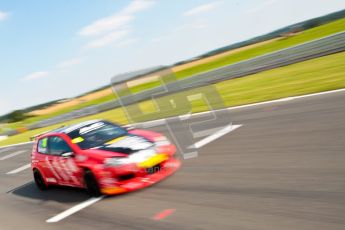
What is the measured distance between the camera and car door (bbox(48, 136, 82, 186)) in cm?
771

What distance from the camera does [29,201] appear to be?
29.0 ft

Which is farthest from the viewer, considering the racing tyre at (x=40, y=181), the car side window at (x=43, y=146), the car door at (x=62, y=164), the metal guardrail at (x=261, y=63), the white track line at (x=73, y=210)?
the metal guardrail at (x=261, y=63)

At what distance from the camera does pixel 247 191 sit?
216 inches

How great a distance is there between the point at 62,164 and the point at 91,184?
1.12 m

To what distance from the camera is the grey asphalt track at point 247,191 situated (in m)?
4.56

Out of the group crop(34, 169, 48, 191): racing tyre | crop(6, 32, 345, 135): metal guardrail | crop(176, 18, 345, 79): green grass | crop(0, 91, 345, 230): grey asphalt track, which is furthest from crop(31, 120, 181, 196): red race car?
crop(176, 18, 345, 79): green grass

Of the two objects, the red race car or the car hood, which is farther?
the car hood

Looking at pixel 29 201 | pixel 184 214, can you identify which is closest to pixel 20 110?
pixel 29 201

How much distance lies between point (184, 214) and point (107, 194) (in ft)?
8.11

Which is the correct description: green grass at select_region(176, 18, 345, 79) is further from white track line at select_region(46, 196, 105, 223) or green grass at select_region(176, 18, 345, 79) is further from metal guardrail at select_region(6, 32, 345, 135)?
white track line at select_region(46, 196, 105, 223)

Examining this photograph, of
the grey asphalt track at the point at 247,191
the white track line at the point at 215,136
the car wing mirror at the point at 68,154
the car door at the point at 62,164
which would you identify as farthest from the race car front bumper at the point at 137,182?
the white track line at the point at 215,136

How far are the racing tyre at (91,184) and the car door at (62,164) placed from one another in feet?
1.00

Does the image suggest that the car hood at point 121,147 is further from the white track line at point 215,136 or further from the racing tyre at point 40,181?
the racing tyre at point 40,181

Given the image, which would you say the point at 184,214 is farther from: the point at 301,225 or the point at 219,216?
the point at 301,225
